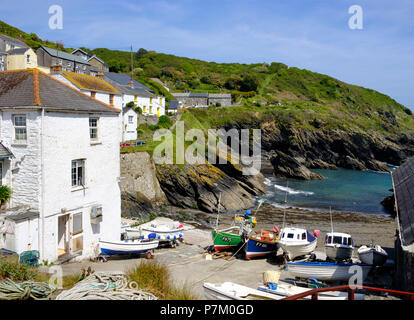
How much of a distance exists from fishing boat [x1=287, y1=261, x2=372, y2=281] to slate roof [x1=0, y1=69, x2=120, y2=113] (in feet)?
35.4

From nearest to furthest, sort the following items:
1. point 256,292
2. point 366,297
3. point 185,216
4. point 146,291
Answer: point 146,291, point 256,292, point 366,297, point 185,216

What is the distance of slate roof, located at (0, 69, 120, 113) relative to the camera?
13.4 m

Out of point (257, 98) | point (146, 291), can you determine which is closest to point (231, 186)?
point (146, 291)

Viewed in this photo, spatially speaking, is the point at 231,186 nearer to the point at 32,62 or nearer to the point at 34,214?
the point at 34,214

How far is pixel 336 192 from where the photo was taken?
43.7 m

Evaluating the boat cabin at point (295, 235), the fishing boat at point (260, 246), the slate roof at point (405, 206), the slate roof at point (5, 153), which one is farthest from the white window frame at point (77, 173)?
the slate roof at point (405, 206)

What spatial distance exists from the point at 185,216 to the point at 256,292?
67.6ft

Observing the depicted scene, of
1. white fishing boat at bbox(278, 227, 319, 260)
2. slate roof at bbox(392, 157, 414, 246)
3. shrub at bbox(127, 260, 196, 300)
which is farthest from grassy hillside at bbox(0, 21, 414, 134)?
shrub at bbox(127, 260, 196, 300)

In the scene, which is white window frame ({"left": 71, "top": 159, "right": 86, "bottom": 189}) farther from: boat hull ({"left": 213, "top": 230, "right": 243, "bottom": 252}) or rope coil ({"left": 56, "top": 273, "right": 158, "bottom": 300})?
boat hull ({"left": 213, "top": 230, "right": 243, "bottom": 252})

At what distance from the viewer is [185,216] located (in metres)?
30.0

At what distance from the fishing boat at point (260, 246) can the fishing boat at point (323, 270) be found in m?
3.23

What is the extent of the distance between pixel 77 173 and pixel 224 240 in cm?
845

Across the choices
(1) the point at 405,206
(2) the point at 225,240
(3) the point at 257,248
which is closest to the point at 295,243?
(3) the point at 257,248

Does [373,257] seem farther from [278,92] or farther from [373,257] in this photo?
[278,92]
